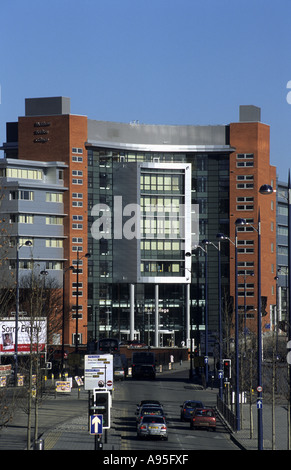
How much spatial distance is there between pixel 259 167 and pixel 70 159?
33.7m

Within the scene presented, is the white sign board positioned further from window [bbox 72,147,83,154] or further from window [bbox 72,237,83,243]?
window [bbox 72,147,83,154]

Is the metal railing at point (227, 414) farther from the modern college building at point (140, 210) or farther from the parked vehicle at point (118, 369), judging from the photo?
the modern college building at point (140, 210)

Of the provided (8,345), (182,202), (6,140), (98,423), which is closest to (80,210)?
(182,202)

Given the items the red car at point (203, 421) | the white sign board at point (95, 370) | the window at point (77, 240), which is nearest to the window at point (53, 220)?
the window at point (77, 240)

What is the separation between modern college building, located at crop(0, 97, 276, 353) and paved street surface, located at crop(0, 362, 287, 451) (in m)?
87.5

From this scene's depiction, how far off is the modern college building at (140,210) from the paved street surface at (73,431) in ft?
287

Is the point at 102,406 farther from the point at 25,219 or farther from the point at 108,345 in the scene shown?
the point at 25,219

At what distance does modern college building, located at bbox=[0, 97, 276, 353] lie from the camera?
15775cm

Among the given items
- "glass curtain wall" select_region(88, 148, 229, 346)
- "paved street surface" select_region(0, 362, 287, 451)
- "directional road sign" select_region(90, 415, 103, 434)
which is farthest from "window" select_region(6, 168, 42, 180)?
"directional road sign" select_region(90, 415, 103, 434)

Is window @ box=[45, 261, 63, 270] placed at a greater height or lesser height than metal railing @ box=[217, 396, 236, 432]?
greater

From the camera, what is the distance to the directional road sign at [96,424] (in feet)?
106

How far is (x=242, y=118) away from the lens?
6747 inches
